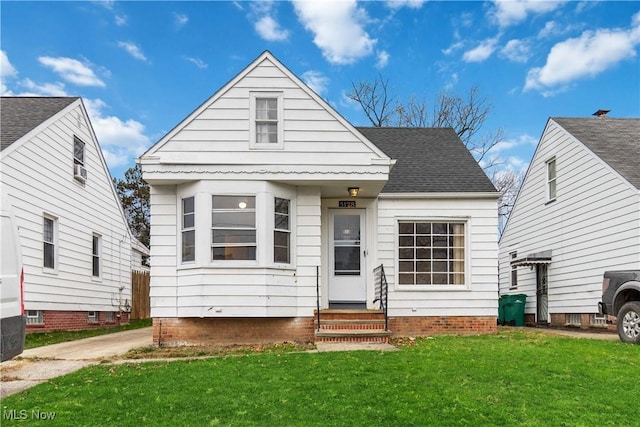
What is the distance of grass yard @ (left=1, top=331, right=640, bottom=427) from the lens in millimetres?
5387

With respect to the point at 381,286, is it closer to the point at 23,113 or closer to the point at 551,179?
the point at 551,179

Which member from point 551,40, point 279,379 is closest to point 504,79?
point 551,40

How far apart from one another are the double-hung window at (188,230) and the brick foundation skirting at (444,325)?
4.52 m

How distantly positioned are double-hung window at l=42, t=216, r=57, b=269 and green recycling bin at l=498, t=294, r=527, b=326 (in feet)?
44.4

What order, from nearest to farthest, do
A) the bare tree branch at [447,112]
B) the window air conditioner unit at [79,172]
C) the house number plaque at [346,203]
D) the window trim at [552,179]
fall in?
the house number plaque at [346,203] → the window air conditioner unit at [79,172] → the window trim at [552,179] → the bare tree branch at [447,112]

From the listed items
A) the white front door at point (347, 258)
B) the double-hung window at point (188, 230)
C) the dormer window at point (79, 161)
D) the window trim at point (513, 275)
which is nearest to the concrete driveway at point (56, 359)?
the double-hung window at point (188, 230)

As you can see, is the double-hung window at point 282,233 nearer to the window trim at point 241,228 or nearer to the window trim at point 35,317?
the window trim at point 241,228

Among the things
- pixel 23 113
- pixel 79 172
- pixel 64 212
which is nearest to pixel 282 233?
pixel 64 212

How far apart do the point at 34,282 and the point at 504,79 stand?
19.2m

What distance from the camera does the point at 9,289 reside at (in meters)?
5.89

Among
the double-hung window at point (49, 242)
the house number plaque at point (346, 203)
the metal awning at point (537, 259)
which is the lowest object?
the metal awning at point (537, 259)

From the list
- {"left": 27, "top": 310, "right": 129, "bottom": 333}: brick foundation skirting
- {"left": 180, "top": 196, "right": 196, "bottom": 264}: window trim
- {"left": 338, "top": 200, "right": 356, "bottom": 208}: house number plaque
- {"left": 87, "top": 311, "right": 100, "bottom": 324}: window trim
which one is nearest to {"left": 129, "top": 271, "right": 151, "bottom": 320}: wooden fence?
{"left": 27, "top": 310, "right": 129, "bottom": 333}: brick foundation skirting

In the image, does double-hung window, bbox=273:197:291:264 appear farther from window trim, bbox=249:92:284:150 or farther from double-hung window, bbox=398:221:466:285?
double-hung window, bbox=398:221:466:285

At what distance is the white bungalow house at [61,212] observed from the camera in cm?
1410
